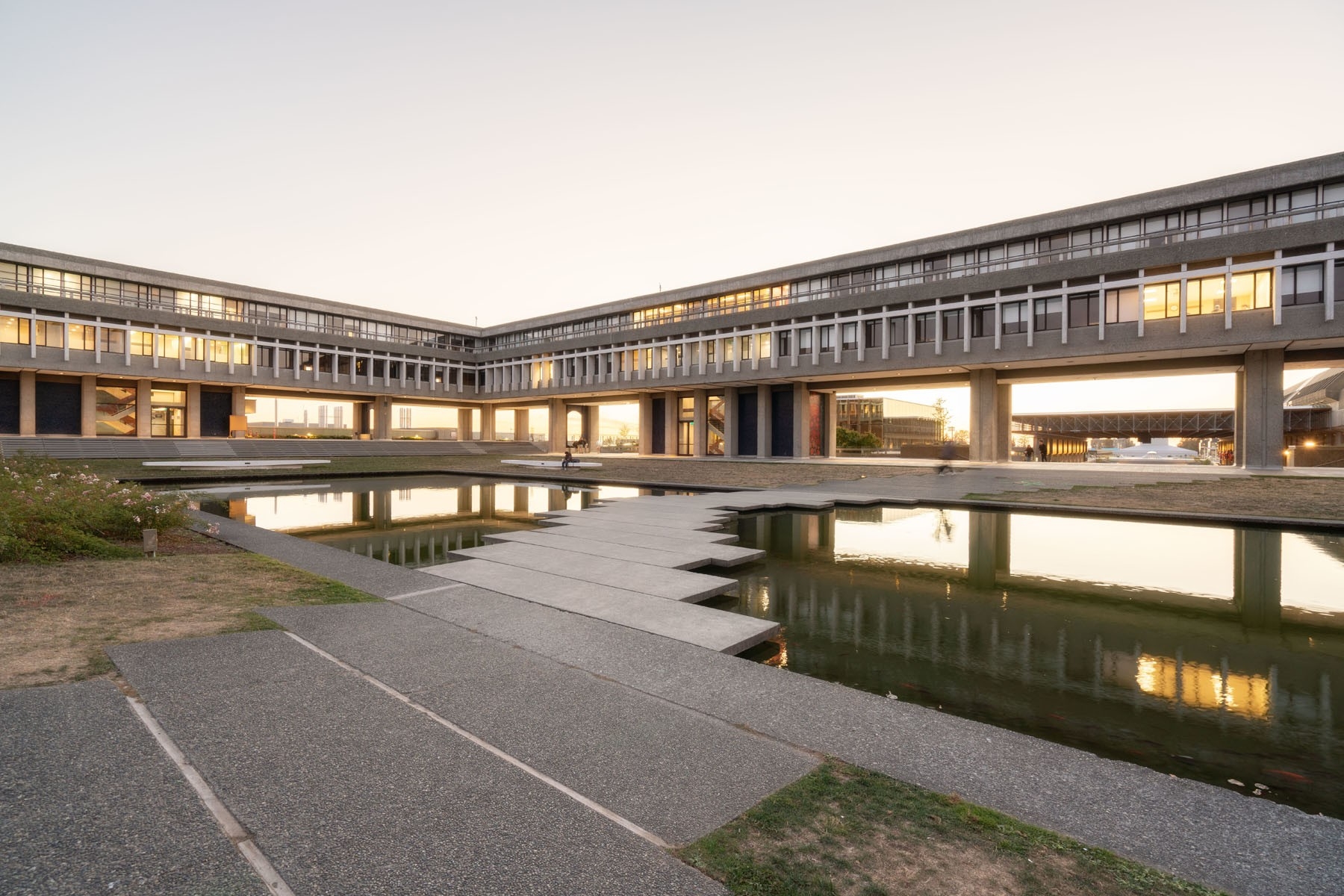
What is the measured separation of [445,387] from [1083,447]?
10526cm

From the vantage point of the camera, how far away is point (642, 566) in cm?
1096

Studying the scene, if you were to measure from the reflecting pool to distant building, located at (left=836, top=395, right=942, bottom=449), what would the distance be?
3078 inches

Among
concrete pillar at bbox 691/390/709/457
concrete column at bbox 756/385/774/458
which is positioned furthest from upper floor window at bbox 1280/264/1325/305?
concrete pillar at bbox 691/390/709/457


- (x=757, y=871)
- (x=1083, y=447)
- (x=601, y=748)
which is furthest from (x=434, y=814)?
(x=1083, y=447)

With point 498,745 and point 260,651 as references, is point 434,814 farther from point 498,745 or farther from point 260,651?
point 260,651

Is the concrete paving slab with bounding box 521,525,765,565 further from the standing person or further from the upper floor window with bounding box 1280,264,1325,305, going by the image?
the upper floor window with bounding box 1280,264,1325,305

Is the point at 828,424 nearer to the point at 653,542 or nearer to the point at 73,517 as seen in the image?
the point at 653,542

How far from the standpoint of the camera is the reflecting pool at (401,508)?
48.3 ft

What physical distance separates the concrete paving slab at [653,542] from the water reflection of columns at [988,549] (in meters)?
4.19

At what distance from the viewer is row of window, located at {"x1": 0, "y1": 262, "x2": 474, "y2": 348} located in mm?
47469

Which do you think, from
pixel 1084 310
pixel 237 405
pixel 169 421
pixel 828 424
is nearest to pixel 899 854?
pixel 1084 310

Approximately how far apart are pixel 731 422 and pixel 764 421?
10.3 feet

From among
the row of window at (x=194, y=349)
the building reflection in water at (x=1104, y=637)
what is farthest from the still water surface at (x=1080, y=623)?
the row of window at (x=194, y=349)

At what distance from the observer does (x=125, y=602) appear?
313 inches
